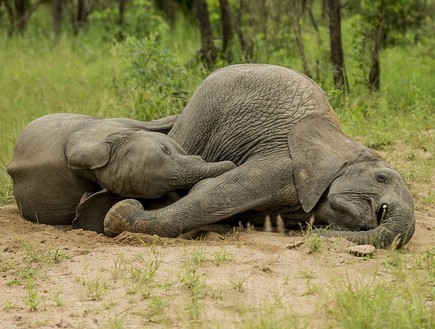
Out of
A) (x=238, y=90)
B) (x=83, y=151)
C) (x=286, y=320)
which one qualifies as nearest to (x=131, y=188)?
(x=83, y=151)

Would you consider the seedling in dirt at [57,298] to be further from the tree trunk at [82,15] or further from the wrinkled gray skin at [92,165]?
the tree trunk at [82,15]

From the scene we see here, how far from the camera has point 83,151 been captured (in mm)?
5547

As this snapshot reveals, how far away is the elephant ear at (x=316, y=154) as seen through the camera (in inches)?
211

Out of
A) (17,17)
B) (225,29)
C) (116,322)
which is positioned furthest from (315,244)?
(17,17)

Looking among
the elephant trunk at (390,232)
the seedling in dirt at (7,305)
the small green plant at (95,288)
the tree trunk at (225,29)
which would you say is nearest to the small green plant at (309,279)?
the elephant trunk at (390,232)

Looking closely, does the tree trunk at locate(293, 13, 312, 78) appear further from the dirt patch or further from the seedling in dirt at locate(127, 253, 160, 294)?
the seedling in dirt at locate(127, 253, 160, 294)

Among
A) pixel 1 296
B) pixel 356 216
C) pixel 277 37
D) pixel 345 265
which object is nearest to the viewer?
pixel 1 296

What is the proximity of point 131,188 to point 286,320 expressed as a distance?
2002 mm

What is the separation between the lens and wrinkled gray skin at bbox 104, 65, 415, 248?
5207 millimetres

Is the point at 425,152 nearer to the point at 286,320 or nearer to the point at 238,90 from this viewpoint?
the point at 238,90

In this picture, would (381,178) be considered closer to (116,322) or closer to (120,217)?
(120,217)

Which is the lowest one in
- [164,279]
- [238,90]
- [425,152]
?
[425,152]

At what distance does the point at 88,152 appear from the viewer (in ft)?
18.2

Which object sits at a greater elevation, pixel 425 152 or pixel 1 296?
pixel 1 296
